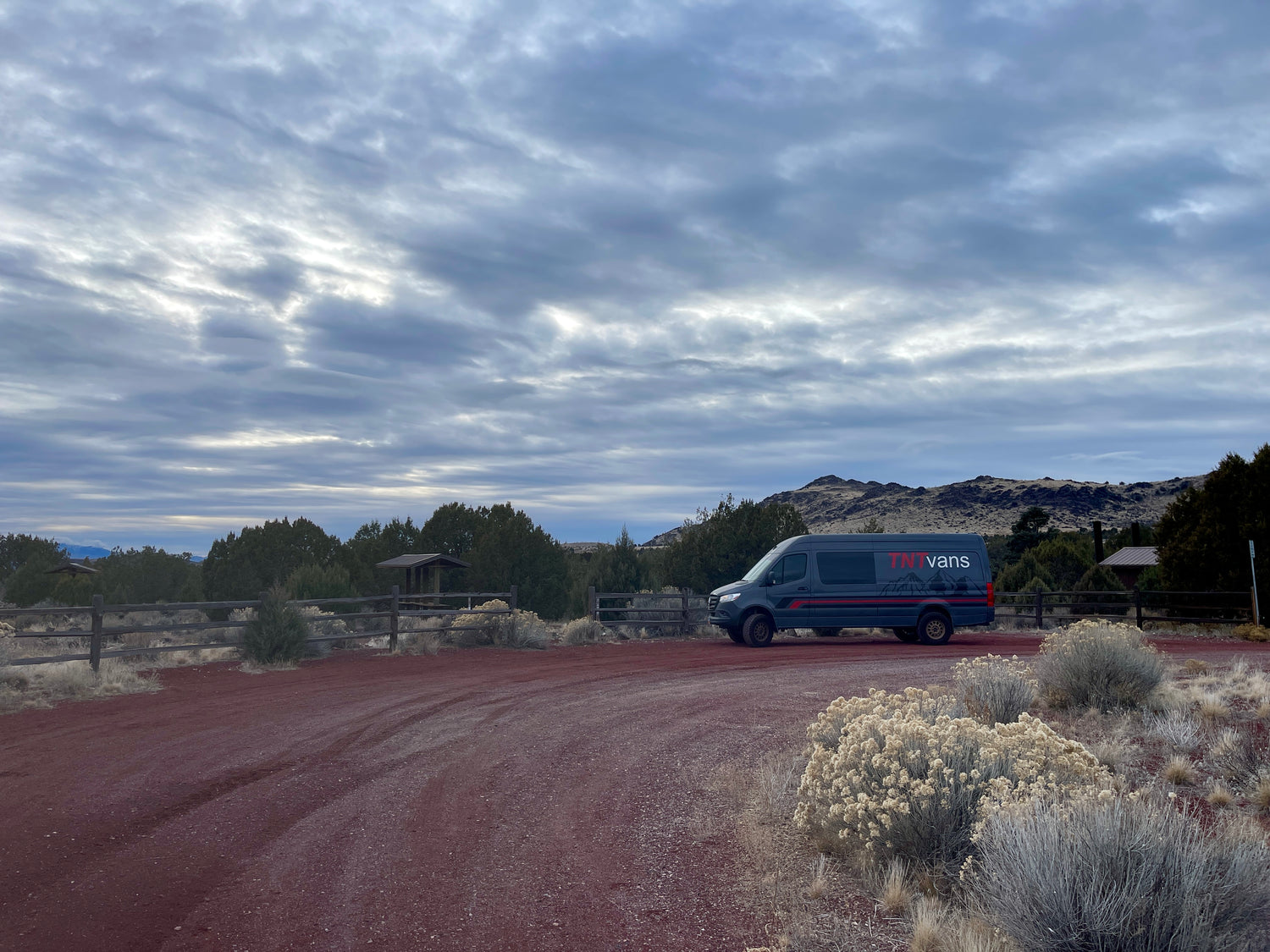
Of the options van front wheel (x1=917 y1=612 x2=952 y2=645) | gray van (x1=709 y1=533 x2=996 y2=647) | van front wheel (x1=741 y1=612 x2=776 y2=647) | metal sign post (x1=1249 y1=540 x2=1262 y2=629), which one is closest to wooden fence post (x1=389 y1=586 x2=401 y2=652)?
gray van (x1=709 y1=533 x2=996 y2=647)

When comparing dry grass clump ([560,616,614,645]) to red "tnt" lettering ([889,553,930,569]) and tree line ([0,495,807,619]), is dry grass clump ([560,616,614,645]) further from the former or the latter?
tree line ([0,495,807,619])

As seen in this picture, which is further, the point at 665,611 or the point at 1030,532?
the point at 1030,532

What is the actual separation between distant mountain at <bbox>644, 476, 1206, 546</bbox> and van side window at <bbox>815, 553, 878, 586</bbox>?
62.1 metres

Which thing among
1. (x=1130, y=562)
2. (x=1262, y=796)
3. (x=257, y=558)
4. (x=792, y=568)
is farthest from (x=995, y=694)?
(x=1130, y=562)

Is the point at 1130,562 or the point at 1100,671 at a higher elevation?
the point at 1130,562

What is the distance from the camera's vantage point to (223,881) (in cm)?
488

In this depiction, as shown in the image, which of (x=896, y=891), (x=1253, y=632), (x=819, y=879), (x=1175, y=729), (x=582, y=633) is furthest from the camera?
(x=582, y=633)

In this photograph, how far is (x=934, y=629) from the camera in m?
20.8

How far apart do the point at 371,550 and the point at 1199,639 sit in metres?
33.6

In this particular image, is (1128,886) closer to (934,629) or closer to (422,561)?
(934,629)

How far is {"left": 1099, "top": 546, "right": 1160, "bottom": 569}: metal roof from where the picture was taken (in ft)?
132

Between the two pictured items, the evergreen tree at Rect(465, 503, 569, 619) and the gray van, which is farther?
the evergreen tree at Rect(465, 503, 569, 619)

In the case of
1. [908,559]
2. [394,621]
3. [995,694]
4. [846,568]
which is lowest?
[995,694]

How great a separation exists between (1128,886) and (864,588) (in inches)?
692
